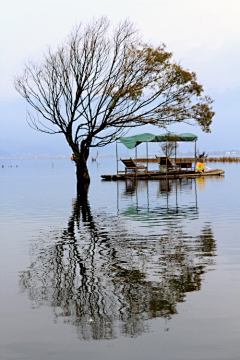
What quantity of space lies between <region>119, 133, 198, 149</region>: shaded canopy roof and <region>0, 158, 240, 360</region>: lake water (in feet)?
70.4

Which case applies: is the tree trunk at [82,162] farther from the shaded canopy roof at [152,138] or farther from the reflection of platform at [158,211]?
the reflection of platform at [158,211]

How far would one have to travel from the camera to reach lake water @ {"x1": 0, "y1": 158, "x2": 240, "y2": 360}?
162 inches

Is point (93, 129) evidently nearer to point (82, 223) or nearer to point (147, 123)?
point (147, 123)

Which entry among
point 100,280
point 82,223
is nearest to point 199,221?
point 82,223

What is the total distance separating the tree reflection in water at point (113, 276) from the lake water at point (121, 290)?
14 millimetres

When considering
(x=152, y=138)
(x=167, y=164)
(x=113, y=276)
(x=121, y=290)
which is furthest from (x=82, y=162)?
(x=121, y=290)

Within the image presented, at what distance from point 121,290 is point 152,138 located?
2845 cm

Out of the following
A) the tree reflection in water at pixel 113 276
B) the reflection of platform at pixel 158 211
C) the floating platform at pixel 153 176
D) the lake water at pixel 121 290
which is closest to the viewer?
the lake water at pixel 121 290

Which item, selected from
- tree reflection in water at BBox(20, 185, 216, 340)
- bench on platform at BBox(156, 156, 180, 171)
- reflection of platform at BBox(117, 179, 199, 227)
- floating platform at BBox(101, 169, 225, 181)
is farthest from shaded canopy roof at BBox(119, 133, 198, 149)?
tree reflection in water at BBox(20, 185, 216, 340)

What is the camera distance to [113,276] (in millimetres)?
6512

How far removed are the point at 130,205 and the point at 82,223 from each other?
4.69 m

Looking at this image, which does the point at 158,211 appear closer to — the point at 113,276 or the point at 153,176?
the point at 113,276

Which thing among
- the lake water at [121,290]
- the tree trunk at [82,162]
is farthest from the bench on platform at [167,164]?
the lake water at [121,290]

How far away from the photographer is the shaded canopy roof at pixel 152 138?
3312 cm
